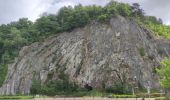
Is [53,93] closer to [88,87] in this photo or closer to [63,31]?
[88,87]

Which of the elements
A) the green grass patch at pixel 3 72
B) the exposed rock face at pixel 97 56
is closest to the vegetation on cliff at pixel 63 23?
the green grass patch at pixel 3 72

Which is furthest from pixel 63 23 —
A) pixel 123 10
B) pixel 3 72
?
pixel 3 72

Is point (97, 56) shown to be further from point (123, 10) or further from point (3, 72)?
point (3, 72)

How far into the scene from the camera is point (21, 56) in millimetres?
125750

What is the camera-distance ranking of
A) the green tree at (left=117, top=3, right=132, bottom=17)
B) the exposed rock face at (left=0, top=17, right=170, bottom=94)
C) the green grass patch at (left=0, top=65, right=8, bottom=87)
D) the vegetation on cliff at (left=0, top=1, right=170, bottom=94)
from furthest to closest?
the green grass patch at (left=0, top=65, right=8, bottom=87) < the vegetation on cliff at (left=0, top=1, right=170, bottom=94) < the green tree at (left=117, top=3, right=132, bottom=17) < the exposed rock face at (left=0, top=17, right=170, bottom=94)

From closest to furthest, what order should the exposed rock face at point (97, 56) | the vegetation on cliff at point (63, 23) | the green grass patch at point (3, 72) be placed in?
the exposed rock face at point (97, 56)
the vegetation on cliff at point (63, 23)
the green grass patch at point (3, 72)

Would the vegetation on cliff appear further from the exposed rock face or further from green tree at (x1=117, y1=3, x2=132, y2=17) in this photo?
the exposed rock face

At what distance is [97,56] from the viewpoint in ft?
357

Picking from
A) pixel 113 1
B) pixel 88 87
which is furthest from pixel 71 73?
pixel 113 1

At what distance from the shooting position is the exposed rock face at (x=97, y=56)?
10462 centimetres

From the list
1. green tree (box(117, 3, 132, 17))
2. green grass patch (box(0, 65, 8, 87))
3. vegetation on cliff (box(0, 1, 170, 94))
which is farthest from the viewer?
green grass patch (box(0, 65, 8, 87))

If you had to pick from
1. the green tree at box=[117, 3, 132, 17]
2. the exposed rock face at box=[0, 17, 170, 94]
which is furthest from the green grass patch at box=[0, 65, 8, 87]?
the green tree at box=[117, 3, 132, 17]

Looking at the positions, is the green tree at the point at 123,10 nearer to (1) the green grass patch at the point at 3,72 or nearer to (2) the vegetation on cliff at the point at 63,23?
(2) the vegetation on cliff at the point at 63,23

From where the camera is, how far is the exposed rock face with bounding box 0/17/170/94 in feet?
343
